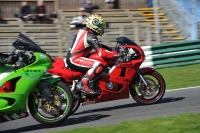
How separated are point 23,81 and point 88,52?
158 cm

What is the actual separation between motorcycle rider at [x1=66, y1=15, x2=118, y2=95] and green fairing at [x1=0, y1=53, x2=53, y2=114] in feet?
3.35

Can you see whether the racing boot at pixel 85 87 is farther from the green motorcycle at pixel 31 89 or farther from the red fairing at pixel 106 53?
the green motorcycle at pixel 31 89

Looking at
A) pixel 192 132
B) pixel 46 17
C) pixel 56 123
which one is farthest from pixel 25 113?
pixel 46 17

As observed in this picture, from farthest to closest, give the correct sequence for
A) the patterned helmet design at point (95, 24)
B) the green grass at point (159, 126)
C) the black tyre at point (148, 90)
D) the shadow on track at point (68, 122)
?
1. the black tyre at point (148, 90)
2. the patterned helmet design at point (95, 24)
3. the shadow on track at point (68, 122)
4. the green grass at point (159, 126)

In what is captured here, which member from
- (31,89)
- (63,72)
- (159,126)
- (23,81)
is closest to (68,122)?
(63,72)

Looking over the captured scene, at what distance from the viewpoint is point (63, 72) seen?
7840 mm

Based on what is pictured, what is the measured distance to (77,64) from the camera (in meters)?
8.02

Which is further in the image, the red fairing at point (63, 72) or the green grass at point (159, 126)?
the red fairing at point (63, 72)

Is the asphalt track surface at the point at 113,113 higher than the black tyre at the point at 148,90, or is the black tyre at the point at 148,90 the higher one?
the black tyre at the point at 148,90

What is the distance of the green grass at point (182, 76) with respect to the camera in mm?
11259

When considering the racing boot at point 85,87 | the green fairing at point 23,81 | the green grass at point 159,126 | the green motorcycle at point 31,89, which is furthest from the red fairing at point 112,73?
the green grass at point 159,126

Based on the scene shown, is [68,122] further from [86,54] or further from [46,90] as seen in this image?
[86,54]

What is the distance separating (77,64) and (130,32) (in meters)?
8.10

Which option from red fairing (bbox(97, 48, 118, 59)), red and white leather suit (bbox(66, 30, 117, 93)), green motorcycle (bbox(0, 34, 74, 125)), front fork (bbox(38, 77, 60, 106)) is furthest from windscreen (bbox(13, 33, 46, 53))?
red fairing (bbox(97, 48, 118, 59))
